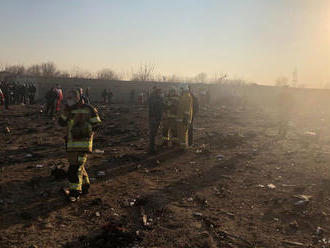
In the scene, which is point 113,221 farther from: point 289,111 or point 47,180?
point 289,111

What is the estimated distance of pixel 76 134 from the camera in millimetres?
4910

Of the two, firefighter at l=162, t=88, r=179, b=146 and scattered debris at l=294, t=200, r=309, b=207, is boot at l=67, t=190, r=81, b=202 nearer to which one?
scattered debris at l=294, t=200, r=309, b=207

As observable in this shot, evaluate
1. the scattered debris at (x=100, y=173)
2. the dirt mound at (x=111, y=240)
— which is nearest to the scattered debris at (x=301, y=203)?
the dirt mound at (x=111, y=240)

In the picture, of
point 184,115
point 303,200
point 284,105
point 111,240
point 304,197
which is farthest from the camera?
point 284,105

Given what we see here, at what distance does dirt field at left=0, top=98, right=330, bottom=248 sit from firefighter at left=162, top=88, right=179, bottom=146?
2.10 feet

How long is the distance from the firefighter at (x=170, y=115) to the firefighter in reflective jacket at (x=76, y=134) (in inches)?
173

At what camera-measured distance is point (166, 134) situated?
373 inches

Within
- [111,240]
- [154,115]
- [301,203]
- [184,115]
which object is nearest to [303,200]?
[301,203]

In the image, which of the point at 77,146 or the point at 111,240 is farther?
the point at 77,146

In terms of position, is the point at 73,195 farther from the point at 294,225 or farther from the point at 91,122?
the point at 294,225

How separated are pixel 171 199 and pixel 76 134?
1.93m

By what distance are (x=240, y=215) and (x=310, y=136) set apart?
9.20 m

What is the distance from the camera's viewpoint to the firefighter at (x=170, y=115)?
9.20 meters

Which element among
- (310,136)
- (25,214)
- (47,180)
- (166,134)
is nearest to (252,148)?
(166,134)
